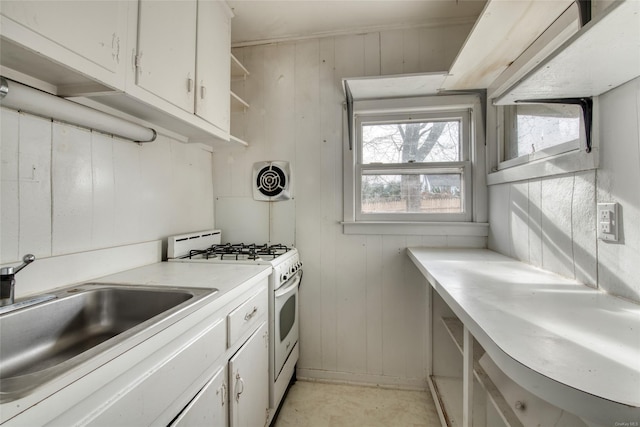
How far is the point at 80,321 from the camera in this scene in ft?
3.39

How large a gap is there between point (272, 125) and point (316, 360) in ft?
5.83

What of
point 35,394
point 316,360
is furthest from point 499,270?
point 35,394

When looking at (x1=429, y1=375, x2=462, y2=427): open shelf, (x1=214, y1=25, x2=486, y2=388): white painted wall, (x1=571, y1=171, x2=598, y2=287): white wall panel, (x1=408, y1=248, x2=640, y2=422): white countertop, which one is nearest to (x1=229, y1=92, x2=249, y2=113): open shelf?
(x1=214, y1=25, x2=486, y2=388): white painted wall

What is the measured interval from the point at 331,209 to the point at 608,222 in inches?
55.9

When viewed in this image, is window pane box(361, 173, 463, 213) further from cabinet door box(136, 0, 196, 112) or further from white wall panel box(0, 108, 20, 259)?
white wall panel box(0, 108, 20, 259)

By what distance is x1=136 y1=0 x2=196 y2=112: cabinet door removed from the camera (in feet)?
3.56

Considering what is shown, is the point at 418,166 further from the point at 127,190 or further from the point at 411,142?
the point at 127,190

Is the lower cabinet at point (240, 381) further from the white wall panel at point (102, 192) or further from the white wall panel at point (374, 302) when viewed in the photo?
the white wall panel at point (374, 302)

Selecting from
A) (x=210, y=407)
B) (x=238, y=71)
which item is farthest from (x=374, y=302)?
(x=238, y=71)

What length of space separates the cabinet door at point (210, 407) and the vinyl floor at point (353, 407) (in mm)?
777

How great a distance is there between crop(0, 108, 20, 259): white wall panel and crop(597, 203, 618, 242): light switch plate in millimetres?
2044

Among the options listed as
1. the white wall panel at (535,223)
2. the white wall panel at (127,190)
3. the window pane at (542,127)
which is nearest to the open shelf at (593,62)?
the window pane at (542,127)

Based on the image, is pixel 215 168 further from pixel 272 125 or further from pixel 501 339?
pixel 501 339

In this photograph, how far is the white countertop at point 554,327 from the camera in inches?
20.7
